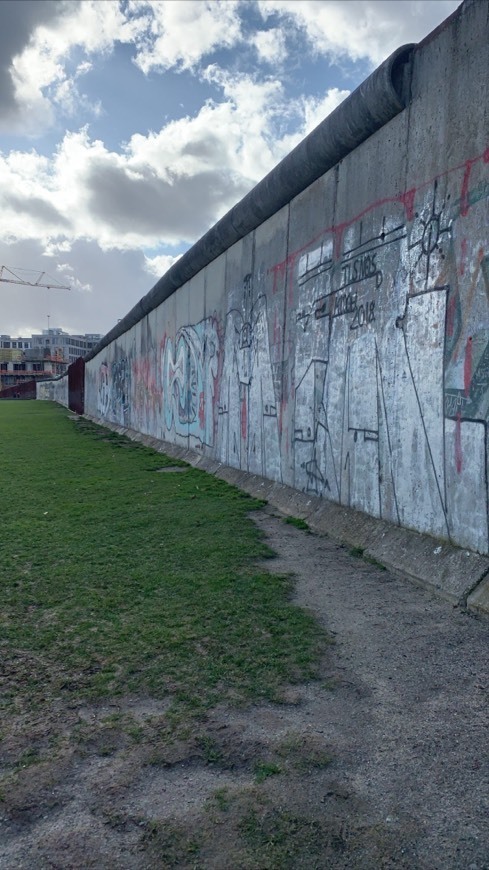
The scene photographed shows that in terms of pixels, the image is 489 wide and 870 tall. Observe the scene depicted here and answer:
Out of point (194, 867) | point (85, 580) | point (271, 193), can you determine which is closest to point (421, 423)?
point (85, 580)

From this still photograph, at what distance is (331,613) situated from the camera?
4.05 meters

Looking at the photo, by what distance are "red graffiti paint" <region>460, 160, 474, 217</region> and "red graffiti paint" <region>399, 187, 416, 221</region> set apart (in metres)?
0.67

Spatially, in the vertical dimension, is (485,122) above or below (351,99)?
below

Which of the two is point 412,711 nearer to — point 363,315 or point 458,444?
point 458,444

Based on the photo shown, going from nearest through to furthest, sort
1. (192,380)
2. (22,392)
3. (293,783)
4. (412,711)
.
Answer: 1. (293,783)
2. (412,711)
3. (192,380)
4. (22,392)

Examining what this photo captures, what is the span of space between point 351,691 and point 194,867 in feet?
4.24

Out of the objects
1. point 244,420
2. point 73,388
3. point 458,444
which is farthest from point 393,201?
point 73,388

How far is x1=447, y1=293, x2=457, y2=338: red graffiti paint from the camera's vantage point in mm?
4574

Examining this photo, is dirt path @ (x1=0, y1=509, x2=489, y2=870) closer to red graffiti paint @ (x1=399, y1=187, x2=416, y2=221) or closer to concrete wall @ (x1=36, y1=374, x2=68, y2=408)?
red graffiti paint @ (x1=399, y1=187, x2=416, y2=221)

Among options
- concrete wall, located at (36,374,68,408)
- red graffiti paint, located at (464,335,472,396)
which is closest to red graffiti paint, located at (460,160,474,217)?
red graffiti paint, located at (464,335,472,396)

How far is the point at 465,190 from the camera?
4477 millimetres

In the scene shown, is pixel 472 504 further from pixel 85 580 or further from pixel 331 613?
pixel 85 580

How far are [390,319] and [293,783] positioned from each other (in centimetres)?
403

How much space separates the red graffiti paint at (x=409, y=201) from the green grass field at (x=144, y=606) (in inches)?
119
